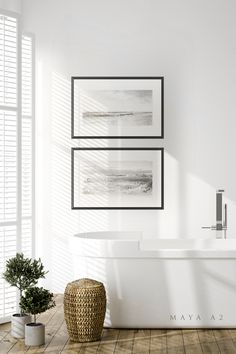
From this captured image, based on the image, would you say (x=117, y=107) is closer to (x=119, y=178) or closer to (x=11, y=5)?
(x=119, y=178)

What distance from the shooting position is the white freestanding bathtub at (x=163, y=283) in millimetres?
4973

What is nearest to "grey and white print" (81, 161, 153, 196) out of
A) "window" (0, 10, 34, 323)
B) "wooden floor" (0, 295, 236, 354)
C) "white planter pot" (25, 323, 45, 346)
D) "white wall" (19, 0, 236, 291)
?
"white wall" (19, 0, 236, 291)

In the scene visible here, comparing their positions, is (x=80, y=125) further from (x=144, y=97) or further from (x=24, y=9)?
(x=24, y=9)

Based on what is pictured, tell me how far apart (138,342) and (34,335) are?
29.4 inches

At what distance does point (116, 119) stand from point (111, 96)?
23 centimetres

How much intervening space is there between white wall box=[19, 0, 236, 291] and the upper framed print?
8 cm

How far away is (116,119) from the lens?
20.5ft

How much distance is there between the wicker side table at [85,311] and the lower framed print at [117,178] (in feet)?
5.18

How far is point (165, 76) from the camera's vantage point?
20.5ft

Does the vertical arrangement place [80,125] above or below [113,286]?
Answer: above

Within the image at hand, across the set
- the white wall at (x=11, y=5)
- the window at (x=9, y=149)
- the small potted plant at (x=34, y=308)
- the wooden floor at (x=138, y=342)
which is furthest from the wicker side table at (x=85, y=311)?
the white wall at (x=11, y=5)

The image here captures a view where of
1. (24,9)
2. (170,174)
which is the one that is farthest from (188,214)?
(24,9)

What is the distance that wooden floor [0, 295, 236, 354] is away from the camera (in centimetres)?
448

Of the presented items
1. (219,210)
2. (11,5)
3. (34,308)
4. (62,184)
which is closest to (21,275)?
(34,308)
